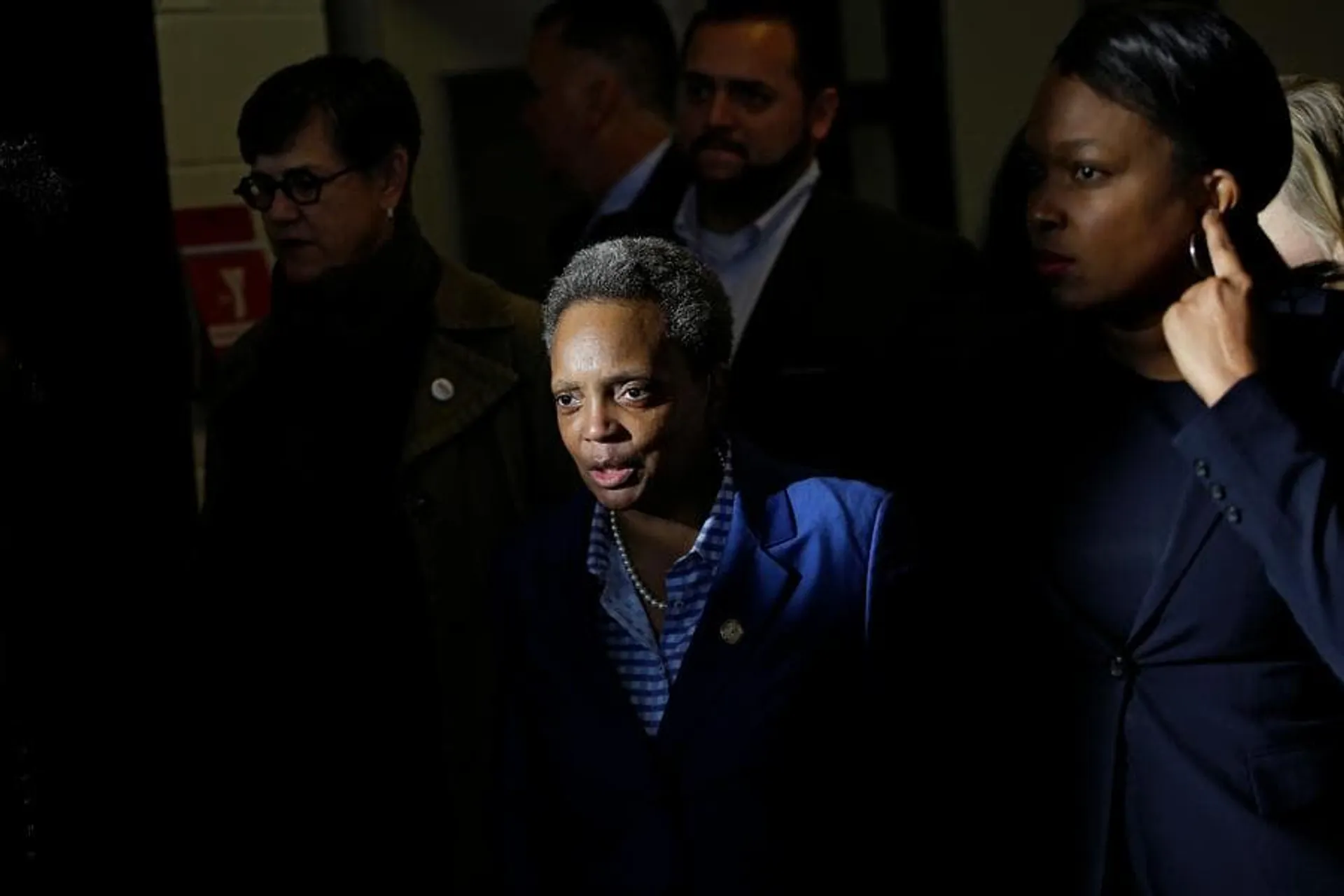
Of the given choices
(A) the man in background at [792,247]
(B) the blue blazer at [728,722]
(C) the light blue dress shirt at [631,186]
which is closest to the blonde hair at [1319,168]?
(A) the man in background at [792,247]

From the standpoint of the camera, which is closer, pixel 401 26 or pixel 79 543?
pixel 79 543

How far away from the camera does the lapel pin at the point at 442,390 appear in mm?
3600

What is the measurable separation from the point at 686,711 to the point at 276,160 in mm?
1271

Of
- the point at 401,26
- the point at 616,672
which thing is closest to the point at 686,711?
the point at 616,672

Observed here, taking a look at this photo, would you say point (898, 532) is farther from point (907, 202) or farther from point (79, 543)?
point (907, 202)

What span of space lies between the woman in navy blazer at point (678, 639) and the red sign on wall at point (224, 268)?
1799 mm

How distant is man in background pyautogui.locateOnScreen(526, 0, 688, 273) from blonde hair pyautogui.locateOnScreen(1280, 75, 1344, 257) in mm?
1738

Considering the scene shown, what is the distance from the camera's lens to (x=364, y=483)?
3.62m

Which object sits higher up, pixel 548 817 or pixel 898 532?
pixel 898 532

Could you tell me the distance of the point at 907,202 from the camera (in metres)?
6.24

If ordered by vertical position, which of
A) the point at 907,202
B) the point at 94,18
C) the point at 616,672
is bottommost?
the point at 616,672

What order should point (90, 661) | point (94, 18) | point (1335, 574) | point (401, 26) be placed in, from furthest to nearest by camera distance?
point (401, 26) < point (94, 18) < point (90, 661) < point (1335, 574)

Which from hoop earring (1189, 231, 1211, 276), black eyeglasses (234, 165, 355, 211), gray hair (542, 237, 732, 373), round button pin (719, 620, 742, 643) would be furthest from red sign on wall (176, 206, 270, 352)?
hoop earring (1189, 231, 1211, 276)

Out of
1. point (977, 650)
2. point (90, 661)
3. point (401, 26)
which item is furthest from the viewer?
point (401, 26)
